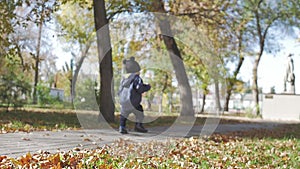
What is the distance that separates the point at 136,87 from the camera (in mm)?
7938

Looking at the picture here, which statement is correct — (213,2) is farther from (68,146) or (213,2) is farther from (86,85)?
(68,146)

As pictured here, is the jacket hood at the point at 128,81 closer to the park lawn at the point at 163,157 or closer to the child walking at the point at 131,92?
the child walking at the point at 131,92

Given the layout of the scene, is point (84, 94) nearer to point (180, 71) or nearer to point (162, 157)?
point (162, 157)

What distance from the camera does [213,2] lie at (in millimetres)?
16953

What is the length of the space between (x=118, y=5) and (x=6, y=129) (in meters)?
7.07

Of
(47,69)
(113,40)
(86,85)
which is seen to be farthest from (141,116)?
(47,69)

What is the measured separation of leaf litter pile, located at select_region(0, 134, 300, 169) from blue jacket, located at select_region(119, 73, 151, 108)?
1.26 m

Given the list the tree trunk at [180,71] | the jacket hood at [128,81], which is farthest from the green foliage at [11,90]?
the jacket hood at [128,81]

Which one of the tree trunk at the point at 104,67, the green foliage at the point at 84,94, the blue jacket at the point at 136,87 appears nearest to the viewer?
the blue jacket at the point at 136,87

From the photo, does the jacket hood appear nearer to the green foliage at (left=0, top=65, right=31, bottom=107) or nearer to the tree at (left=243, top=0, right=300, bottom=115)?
the green foliage at (left=0, top=65, right=31, bottom=107)

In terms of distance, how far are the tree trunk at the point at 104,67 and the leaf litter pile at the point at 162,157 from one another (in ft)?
14.7

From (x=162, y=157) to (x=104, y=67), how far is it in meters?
6.52

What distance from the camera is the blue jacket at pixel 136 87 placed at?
7.84m

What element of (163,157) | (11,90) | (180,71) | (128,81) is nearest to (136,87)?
(128,81)
